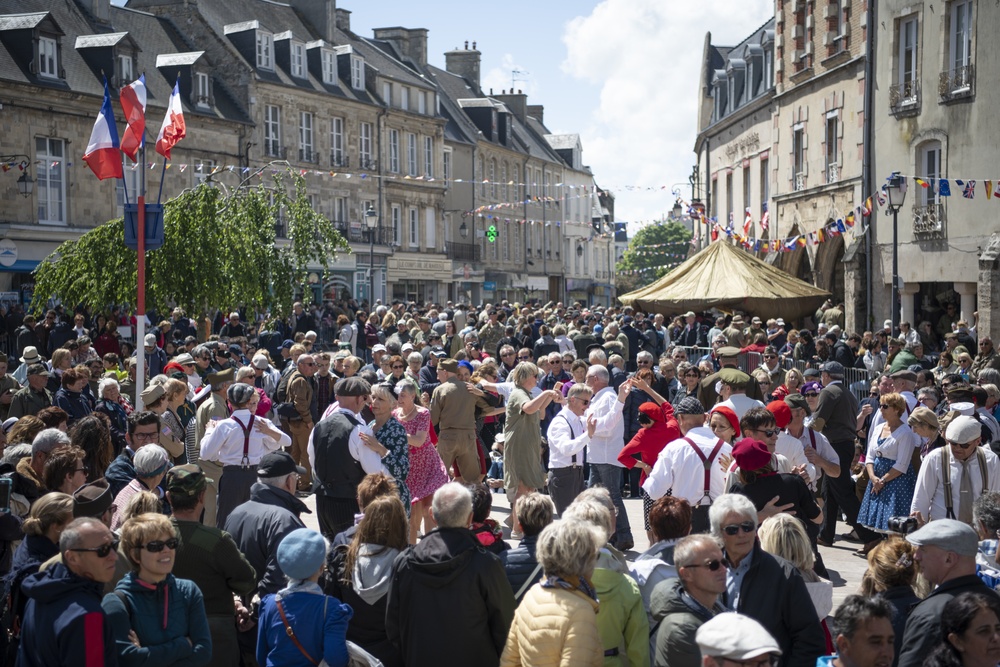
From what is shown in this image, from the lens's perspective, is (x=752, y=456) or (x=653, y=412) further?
(x=653, y=412)

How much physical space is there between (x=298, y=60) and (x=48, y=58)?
1243 centimetres

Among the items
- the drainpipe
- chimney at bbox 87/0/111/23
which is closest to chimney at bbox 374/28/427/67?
chimney at bbox 87/0/111/23

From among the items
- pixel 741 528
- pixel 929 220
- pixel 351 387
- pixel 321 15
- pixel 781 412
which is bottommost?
pixel 741 528

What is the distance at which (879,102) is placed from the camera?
2439 centimetres

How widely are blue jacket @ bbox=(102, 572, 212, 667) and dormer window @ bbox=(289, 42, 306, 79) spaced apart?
122 ft

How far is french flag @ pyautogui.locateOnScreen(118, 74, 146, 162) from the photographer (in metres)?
13.0

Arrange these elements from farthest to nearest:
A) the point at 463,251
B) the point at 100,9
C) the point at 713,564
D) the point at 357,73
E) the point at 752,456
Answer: the point at 463,251 → the point at 357,73 → the point at 100,9 → the point at 752,456 → the point at 713,564

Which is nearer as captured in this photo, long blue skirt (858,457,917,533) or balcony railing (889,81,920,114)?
long blue skirt (858,457,917,533)

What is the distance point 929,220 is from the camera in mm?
22906

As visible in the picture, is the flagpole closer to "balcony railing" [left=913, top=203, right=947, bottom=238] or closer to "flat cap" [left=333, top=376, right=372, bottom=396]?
"flat cap" [left=333, top=376, right=372, bottom=396]

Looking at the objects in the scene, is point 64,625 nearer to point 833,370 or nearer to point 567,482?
point 567,482

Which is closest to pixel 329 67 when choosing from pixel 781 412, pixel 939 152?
pixel 939 152

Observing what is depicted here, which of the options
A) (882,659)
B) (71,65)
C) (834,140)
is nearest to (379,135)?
(71,65)

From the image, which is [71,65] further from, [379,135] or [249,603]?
[249,603]
